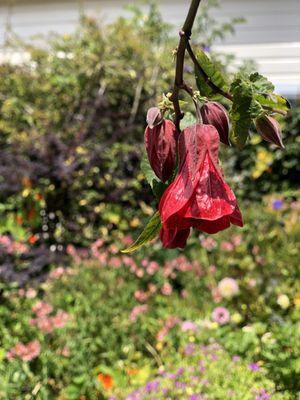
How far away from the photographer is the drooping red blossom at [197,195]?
0.75 meters

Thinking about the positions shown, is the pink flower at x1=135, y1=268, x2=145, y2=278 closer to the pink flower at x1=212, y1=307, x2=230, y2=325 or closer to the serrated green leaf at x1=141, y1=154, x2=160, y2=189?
the pink flower at x1=212, y1=307, x2=230, y2=325

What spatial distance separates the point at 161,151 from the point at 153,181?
8cm

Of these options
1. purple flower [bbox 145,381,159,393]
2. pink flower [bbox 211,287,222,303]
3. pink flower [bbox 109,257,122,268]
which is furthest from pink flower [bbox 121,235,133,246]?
purple flower [bbox 145,381,159,393]

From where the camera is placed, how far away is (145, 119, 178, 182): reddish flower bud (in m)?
0.86

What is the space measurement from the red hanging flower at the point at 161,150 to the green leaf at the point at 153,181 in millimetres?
43

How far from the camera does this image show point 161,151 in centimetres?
86

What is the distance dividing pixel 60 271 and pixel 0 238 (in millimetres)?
599

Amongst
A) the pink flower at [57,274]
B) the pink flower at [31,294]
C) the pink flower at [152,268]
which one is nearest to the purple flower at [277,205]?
the pink flower at [152,268]

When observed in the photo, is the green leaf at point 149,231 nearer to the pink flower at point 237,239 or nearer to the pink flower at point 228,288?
the pink flower at point 228,288

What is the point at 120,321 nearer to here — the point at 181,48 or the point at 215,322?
the point at 215,322

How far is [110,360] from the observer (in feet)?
10.5

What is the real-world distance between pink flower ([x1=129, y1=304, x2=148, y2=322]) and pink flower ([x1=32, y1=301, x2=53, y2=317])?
452 mm

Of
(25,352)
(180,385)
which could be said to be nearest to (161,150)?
(180,385)

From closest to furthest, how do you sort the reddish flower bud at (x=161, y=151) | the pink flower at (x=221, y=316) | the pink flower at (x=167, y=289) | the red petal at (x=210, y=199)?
the red petal at (x=210, y=199), the reddish flower bud at (x=161, y=151), the pink flower at (x=221, y=316), the pink flower at (x=167, y=289)
